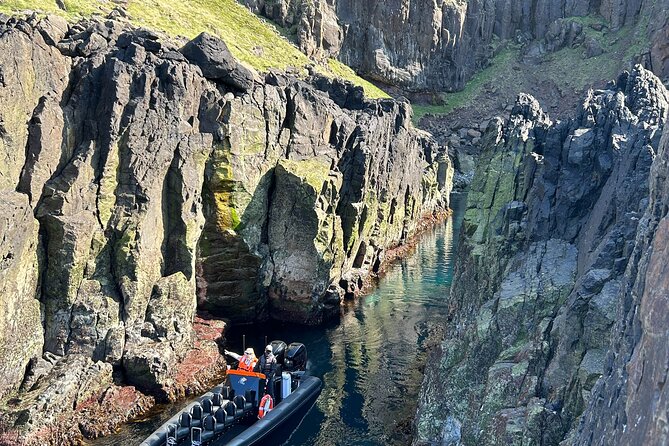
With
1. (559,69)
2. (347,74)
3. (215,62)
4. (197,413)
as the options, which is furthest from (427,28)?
(197,413)

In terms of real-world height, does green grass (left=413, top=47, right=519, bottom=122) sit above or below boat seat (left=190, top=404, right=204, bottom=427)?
above

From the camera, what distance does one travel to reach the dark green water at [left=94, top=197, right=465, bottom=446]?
30.7 metres

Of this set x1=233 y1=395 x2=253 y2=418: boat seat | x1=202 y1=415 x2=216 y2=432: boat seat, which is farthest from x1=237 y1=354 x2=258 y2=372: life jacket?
x1=202 y1=415 x2=216 y2=432: boat seat

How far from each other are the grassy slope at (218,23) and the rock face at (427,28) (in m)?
6.45

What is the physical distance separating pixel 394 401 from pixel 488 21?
433 feet

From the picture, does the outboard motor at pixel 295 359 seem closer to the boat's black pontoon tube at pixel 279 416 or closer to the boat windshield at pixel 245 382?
the boat's black pontoon tube at pixel 279 416

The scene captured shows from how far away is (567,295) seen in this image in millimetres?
22875

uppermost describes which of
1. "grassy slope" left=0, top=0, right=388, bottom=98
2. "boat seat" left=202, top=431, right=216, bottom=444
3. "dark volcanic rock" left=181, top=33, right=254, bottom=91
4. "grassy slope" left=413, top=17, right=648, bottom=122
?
"grassy slope" left=413, top=17, right=648, bottom=122

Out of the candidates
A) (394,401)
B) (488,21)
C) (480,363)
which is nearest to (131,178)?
(394,401)

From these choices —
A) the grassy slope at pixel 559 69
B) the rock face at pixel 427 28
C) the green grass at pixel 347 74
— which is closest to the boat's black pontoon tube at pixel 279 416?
the green grass at pixel 347 74

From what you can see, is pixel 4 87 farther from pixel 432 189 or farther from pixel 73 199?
pixel 432 189

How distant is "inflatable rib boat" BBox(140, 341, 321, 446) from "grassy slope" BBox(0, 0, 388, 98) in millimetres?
38505

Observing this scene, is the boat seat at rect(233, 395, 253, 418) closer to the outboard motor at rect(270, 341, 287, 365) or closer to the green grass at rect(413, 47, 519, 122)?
the outboard motor at rect(270, 341, 287, 365)

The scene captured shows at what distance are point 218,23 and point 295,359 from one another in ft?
224
